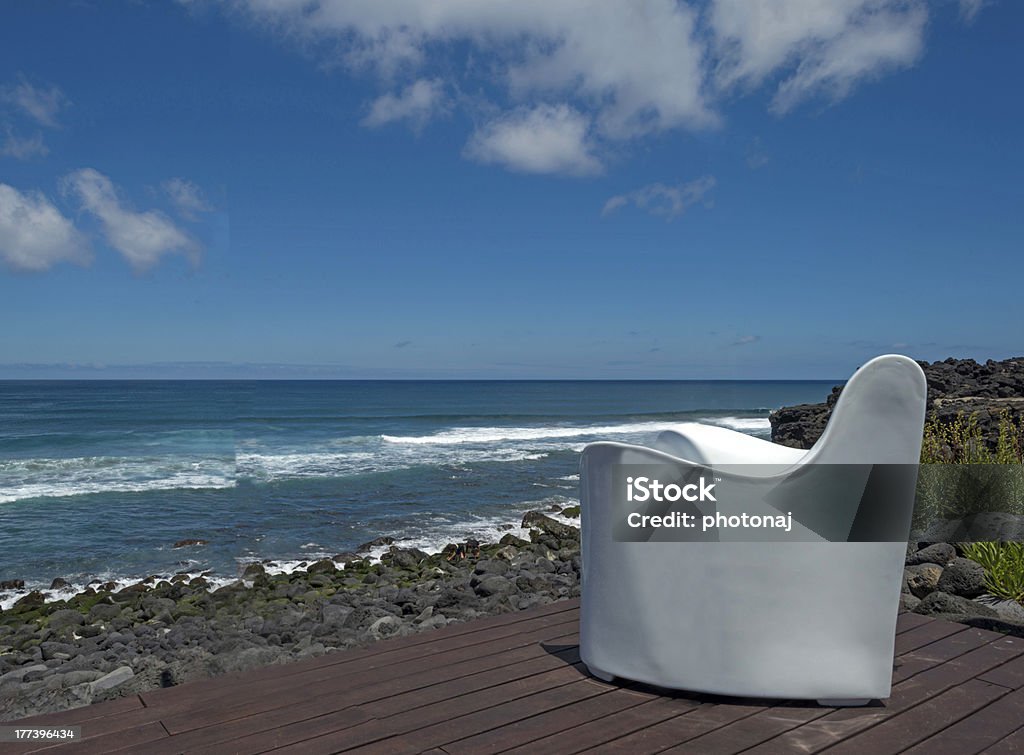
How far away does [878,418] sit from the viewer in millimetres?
3252

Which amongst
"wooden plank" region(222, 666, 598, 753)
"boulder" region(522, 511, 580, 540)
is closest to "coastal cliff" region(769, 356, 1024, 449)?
"boulder" region(522, 511, 580, 540)

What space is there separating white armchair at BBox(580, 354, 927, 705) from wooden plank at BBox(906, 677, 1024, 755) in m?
0.32

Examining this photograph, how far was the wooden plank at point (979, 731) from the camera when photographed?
9.32 feet

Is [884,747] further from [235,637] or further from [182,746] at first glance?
[235,637]

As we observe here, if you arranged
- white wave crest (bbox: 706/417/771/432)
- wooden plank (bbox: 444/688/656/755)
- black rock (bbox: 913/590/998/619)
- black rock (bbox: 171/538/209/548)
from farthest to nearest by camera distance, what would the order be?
white wave crest (bbox: 706/417/771/432)
black rock (bbox: 171/538/209/548)
black rock (bbox: 913/590/998/619)
wooden plank (bbox: 444/688/656/755)

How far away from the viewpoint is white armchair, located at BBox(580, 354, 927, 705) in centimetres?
326

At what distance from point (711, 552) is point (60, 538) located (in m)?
13.7

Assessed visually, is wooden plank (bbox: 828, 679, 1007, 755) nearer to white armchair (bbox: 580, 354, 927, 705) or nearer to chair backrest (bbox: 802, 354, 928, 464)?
white armchair (bbox: 580, 354, 927, 705)

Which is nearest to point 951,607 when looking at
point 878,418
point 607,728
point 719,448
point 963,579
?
point 963,579

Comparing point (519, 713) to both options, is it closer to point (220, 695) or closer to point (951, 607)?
point (220, 695)

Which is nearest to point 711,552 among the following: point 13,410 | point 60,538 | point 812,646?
point 812,646

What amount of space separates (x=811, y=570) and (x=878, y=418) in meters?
0.70

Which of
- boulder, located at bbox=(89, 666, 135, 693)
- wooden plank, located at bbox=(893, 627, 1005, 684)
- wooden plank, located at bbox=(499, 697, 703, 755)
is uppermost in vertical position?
wooden plank, located at bbox=(893, 627, 1005, 684)

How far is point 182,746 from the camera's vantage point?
297 cm
